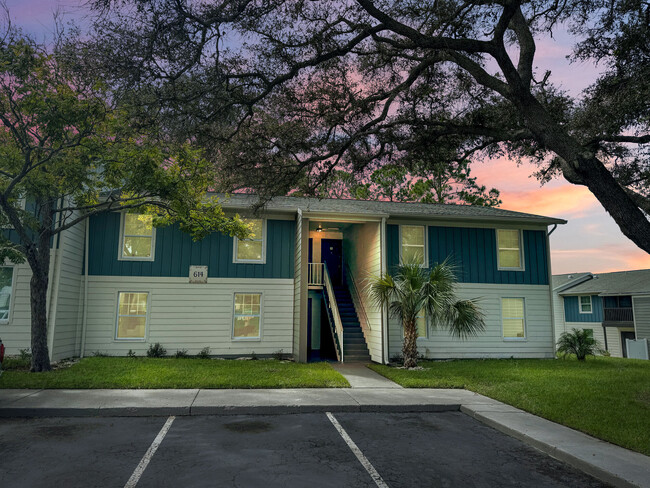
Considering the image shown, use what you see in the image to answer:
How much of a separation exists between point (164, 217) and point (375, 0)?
26.2 feet

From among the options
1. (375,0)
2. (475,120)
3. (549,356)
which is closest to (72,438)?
(375,0)

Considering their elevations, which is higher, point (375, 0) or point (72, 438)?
point (375, 0)

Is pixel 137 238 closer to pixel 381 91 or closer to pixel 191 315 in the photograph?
pixel 191 315

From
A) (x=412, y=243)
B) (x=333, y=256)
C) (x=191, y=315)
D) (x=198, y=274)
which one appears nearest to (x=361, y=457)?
(x=191, y=315)

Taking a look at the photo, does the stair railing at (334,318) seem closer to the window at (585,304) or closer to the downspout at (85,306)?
the downspout at (85,306)

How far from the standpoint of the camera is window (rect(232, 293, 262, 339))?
1444 cm

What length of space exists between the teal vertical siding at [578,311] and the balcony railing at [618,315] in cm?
98

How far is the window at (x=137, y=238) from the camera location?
1417 cm

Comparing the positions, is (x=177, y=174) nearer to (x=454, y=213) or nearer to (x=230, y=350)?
(x=230, y=350)

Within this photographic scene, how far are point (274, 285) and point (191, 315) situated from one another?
282 cm

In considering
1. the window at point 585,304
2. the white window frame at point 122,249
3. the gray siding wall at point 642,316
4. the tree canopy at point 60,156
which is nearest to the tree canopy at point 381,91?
the tree canopy at point 60,156

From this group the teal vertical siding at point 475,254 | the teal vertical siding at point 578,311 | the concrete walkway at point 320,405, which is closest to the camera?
the concrete walkway at point 320,405

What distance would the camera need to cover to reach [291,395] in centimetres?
852

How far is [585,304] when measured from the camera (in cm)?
3356
